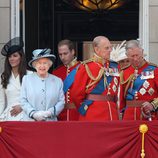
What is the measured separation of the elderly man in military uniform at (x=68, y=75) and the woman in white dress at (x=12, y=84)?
0.54 m

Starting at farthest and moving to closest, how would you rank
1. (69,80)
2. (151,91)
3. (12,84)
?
(12,84) → (151,91) → (69,80)

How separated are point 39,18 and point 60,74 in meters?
4.01

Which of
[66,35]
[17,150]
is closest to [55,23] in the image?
[66,35]

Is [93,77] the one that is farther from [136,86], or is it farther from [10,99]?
[10,99]

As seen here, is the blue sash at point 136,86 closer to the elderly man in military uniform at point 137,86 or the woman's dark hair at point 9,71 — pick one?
the elderly man in military uniform at point 137,86

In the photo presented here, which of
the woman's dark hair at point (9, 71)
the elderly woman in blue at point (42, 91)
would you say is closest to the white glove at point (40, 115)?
the elderly woman in blue at point (42, 91)

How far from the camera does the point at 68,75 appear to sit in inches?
337

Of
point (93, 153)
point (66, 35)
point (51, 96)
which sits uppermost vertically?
point (66, 35)

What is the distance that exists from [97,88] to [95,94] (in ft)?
0.23

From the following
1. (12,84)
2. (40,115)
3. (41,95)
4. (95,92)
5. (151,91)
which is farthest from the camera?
(12,84)

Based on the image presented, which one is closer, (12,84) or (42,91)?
(42,91)

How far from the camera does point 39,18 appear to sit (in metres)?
13.2

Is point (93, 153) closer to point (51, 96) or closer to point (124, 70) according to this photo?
point (51, 96)

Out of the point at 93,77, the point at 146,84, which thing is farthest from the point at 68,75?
the point at 146,84
